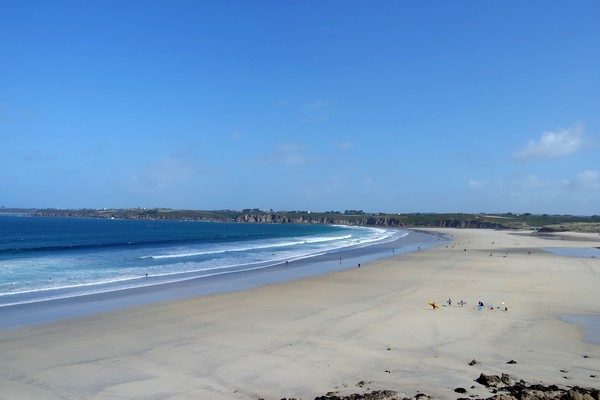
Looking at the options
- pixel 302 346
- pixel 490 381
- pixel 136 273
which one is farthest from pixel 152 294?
pixel 490 381

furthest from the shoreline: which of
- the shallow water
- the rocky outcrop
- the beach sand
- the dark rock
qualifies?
the dark rock

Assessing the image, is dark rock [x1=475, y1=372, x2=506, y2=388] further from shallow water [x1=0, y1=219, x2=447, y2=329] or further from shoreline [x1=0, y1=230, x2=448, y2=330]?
shallow water [x1=0, y1=219, x2=447, y2=329]

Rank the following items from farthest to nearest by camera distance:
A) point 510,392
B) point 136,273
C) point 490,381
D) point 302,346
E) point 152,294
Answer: point 136,273 < point 152,294 < point 302,346 < point 490,381 < point 510,392

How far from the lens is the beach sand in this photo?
36.0 ft

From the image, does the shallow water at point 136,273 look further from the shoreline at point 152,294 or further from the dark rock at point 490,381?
the dark rock at point 490,381

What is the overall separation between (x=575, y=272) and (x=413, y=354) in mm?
25203

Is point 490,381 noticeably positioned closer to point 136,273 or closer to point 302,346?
point 302,346

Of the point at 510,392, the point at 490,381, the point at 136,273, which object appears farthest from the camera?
the point at 136,273

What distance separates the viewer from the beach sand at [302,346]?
11.0 meters

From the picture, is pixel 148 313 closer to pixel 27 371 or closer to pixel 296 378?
pixel 27 371

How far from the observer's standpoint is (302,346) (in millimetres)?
14352

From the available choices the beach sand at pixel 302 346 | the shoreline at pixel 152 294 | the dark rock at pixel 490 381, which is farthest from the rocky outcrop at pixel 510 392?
the shoreline at pixel 152 294

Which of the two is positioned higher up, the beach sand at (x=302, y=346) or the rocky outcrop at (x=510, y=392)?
the rocky outcrop at (x=510, y=392)

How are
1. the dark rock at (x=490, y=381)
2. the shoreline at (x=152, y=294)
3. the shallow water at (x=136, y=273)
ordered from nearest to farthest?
1. the dark rock at (x=490, y=381)
2. the shoreline at (x=152, y=294)
3. the shallow water at (x=136, y=273)
